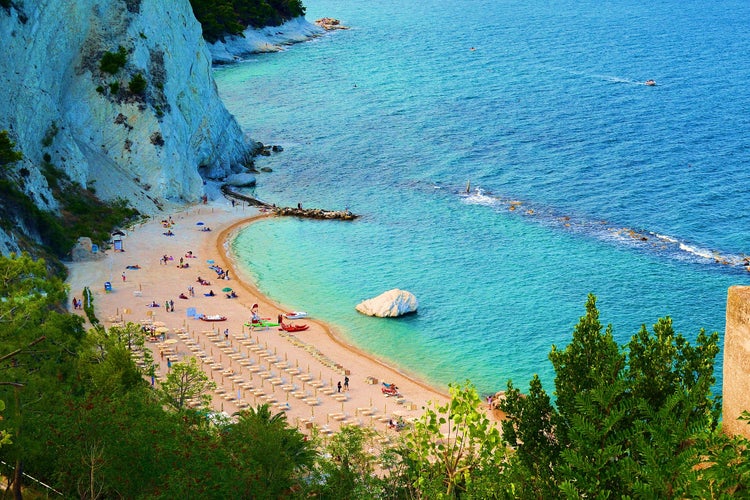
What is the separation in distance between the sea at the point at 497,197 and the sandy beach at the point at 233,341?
279 cm

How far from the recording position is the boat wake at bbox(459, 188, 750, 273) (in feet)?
283

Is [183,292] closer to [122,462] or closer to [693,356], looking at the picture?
[122,462]

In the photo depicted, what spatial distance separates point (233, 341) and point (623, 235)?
142ft

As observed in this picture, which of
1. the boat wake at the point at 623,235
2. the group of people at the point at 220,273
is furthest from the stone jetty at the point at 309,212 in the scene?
the group of people at the point at 220,273

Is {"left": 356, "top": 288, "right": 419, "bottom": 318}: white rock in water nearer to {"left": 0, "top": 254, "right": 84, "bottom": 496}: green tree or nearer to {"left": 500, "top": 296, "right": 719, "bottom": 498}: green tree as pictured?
{"left": 0, "top": 254, "right": 84, "bottom": 496}: green tree

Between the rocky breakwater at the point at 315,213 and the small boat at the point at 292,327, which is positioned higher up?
the rocky breakwater at the point at 315,213

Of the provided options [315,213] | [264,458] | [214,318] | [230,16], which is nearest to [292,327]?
[214,318]

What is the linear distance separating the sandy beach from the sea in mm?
2790

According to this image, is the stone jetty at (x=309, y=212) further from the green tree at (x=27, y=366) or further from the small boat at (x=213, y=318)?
the green tree at (x=27, y=366)

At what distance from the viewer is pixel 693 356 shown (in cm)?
Answer: 2527

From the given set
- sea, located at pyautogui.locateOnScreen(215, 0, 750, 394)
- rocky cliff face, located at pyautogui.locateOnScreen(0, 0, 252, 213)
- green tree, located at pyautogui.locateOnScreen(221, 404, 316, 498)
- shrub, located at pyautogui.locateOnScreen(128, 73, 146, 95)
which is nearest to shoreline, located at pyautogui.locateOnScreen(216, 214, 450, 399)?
sea, located at pyautogui.locateOnScreen(215, 0, 750, 394)

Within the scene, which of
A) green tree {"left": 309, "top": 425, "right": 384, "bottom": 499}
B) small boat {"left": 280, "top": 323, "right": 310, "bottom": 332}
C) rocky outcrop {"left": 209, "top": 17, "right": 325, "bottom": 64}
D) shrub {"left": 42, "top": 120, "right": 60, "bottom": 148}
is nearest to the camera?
green tree {"left": 309, "top": 425, "right": 384, "bottom": 499}

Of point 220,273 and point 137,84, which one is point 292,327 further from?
point 137,84

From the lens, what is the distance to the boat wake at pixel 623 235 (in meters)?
86.2
